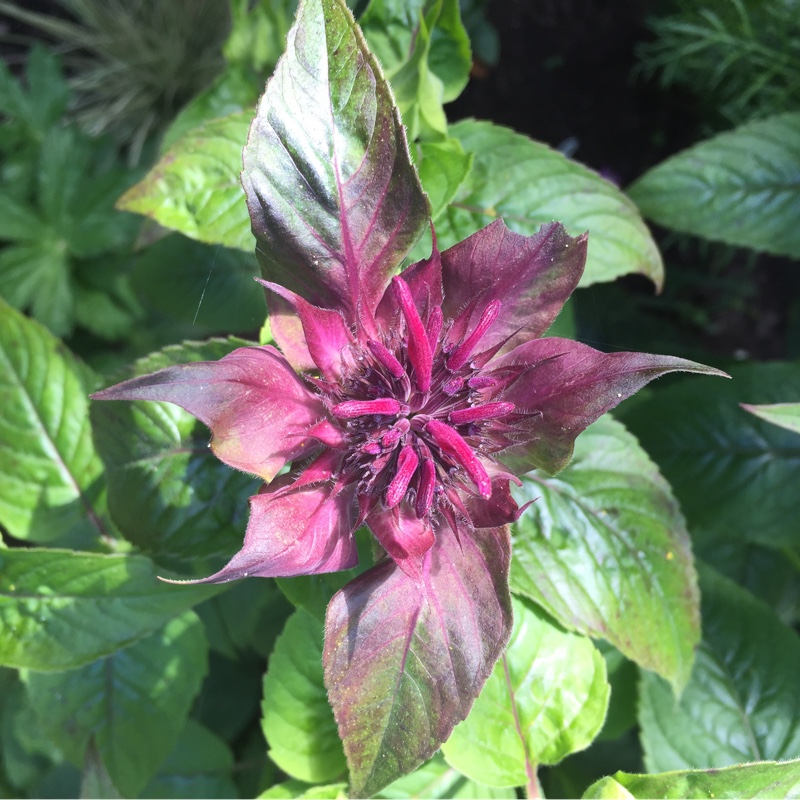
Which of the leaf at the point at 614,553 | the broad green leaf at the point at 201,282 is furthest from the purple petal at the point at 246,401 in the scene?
the broad green leaf at the point at 201,282

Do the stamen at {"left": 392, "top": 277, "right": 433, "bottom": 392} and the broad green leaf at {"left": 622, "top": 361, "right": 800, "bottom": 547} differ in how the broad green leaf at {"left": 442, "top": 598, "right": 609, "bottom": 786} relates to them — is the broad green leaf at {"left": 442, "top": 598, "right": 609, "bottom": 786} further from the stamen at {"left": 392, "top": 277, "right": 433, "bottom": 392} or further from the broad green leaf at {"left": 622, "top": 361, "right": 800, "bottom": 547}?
the broad green leaf at {"left": 622, "top": 361, "right": 800, "bottom": 547}

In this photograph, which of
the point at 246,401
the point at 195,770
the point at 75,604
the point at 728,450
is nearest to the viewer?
the point at 246,401

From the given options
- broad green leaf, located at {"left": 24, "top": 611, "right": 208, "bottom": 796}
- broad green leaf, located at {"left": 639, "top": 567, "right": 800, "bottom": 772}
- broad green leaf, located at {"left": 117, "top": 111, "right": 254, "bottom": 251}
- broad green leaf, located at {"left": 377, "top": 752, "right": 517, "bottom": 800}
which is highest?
broad green leaf, located at {"left": 117, "top": 111, "right": 254, "bottom": 251}

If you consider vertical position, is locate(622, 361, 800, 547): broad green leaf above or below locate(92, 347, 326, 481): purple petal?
below

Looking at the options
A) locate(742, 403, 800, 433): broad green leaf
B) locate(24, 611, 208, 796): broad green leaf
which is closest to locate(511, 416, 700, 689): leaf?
locate(742, 403, 800, 433): broad green leaf

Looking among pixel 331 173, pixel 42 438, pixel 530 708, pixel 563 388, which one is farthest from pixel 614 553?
pixel 42 438

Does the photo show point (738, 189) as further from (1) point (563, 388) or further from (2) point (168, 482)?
(2) point (168, 482)
